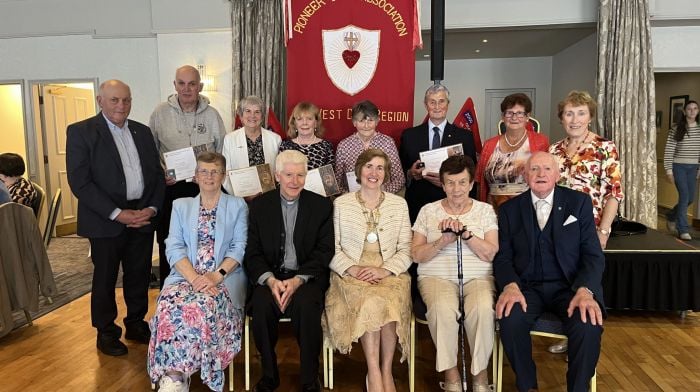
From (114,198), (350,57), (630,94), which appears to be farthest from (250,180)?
(630,94)

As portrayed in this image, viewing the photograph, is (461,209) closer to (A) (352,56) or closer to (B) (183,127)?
(A) (352,56)

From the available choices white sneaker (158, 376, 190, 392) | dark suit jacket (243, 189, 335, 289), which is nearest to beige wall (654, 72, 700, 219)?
dark suit jacket (243, 189, 335, 289)

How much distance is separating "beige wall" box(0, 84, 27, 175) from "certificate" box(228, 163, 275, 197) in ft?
18.2

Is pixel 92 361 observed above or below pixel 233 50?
below

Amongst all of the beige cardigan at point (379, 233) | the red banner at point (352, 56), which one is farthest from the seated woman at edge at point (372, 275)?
the red banner at point (352, 56)

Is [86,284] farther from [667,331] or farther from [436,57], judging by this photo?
[667,331]

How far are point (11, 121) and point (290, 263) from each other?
647cm

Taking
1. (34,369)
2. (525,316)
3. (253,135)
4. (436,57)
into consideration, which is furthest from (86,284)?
(525,316)

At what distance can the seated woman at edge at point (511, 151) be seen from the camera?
9.72ft

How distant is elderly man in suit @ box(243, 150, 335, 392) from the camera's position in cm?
252

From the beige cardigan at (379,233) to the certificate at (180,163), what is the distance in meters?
1.09

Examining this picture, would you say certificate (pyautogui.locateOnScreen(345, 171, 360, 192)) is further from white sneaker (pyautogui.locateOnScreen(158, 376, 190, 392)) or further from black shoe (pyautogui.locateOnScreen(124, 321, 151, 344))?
black shoe (pyautogui.locateOnScreen(124, 321, 151, 344))

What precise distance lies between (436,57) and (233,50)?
2544 mm

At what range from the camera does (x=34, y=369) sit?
2.94 m
